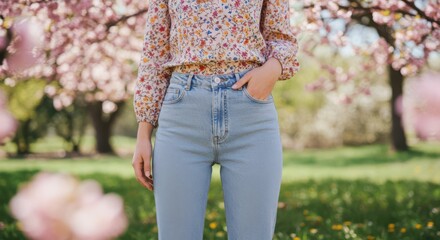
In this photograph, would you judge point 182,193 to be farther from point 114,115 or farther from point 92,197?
point 114,115

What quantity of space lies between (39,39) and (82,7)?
0.74 metres

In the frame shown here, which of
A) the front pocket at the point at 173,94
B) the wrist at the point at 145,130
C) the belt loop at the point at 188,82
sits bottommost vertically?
the wrist at the point at 145,130

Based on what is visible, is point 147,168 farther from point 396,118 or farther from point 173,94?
point 396,118

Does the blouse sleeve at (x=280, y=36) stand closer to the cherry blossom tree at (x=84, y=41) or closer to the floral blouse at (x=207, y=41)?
the floral blouse at (x=207, y=41)

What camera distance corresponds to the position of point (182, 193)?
1.67m

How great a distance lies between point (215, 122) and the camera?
1644mm

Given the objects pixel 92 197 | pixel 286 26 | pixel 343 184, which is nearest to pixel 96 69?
pixel 343 184

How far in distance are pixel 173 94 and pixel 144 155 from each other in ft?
0.78

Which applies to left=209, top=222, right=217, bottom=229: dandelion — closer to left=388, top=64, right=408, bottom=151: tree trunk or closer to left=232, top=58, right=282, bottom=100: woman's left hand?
left=232, top=58, right=282, bottom=100: woman's left hand

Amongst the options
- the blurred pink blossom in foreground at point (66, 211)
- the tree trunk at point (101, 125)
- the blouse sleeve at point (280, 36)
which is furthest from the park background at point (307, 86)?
the tree trunk at point (101, 125)

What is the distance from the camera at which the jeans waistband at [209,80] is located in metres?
1.68

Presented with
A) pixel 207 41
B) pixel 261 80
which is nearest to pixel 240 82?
pixel 261 80

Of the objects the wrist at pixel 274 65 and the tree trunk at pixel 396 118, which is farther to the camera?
the tree trunk at pixel 396 118

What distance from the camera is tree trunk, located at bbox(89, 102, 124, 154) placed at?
71.6 feet
